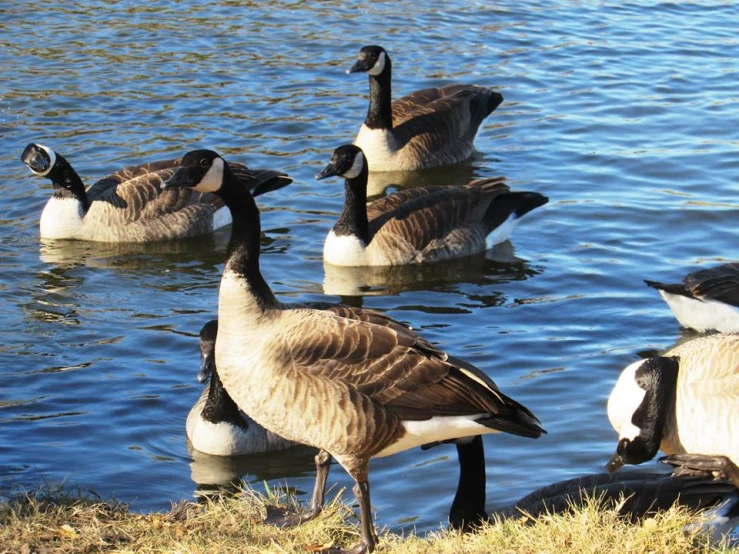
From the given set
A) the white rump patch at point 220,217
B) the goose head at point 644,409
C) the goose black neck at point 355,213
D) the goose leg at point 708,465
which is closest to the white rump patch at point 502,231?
the goose black neck at point 355,213

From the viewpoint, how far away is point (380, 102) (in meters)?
15.0

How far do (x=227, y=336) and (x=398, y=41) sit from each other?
13.1 m

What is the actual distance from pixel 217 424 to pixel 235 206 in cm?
217

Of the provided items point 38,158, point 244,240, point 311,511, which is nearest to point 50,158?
point 38,158

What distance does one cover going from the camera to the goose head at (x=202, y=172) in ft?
22.1

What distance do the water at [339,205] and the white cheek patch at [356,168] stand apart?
981 mm

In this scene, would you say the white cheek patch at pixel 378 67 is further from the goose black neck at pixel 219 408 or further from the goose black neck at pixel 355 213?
the goose black neck at pixel 219 408

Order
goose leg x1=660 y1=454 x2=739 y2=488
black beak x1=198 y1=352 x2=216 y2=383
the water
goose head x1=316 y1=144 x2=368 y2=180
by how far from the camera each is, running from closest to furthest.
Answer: goose leg x1=660 y1=454 x2=739 y2=488 → black beak x1=198 y1=352 x2=216 y2=383 → the water → goose head x1=316 y1=144 x2=368 y2=180

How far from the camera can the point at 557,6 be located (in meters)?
21.2

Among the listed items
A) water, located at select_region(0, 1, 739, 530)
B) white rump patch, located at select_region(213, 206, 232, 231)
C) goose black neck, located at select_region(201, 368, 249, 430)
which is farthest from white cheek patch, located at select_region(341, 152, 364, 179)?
goose black neck, located at select_region(201, 368, 249, 430)

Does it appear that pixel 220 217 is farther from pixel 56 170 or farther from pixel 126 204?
pixel 56 170

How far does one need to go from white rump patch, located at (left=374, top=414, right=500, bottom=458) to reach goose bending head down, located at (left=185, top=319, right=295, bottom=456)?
6.89ft

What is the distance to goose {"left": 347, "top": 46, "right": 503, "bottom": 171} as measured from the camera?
49.2 ft

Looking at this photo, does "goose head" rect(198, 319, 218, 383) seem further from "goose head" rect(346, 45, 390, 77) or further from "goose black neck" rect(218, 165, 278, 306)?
"goose head" rect(346, 45, 390, 77)
